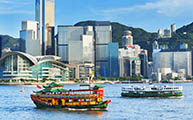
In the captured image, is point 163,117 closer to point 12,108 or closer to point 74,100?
point 74,100

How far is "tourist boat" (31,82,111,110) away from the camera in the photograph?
216 ft

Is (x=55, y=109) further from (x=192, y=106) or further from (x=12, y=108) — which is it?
(x=192, y=106)

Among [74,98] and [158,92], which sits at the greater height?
[74,98]

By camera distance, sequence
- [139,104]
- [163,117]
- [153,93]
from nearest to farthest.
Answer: [163,117]
[139,104]
[153,93]

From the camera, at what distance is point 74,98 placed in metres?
66.6

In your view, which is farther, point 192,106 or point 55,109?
point 192,106

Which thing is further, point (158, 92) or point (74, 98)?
point (158, 92)

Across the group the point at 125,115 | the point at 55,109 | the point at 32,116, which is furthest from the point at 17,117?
the point at 125,115

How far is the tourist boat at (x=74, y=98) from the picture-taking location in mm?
65812

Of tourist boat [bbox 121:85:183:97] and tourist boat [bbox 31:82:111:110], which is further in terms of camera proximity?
tourist boat [bbox 121:85:183:97]

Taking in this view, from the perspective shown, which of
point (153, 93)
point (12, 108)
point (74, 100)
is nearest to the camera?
point (74, 100)

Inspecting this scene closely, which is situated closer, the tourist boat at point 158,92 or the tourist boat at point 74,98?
the tourist boat at point 74,98

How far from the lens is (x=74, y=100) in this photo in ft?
219

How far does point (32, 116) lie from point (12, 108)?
1202 cm
